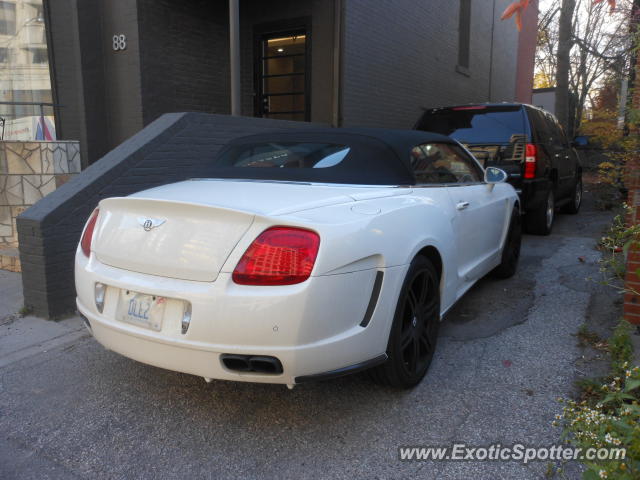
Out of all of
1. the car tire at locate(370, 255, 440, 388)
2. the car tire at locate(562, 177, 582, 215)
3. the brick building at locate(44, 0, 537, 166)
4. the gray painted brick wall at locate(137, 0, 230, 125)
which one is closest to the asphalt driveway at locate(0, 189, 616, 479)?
the car tire at locate(370, 255, 440, 388)

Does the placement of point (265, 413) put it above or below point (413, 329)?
below

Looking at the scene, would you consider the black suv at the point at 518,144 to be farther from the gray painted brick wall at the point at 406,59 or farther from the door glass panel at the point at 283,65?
the door glass panel at the point at 283,65

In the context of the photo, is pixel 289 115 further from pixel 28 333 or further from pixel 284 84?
pixel 28 333

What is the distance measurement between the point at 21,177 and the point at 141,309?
4.65m

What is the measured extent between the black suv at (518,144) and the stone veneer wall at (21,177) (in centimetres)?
474

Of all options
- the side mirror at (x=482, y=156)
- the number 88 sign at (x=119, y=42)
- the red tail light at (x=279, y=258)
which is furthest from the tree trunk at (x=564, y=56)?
the red tail light at (x=279, y=258)

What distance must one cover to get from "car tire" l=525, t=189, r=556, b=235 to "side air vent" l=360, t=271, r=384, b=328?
5.31m

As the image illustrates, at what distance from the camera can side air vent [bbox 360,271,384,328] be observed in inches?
104

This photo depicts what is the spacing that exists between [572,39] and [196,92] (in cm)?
1039

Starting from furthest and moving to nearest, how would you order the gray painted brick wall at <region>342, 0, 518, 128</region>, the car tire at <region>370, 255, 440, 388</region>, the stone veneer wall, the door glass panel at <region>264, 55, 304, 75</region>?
the door glass panel at <region>264, 55, 304, 75</region>
the gray painted brick wall at <region>342, 0, 518, 128</region>
the stone veneer wall
the car tire at <region>370, 255, 440, 388</region>

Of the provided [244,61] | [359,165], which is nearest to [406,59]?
[244,61]

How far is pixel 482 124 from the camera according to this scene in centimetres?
706

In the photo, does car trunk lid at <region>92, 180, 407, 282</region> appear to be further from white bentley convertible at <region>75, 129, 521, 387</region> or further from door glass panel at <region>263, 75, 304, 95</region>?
door glass panel at <region>263, 75, 304, 95</region>

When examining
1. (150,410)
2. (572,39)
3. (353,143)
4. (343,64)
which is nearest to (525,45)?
(572,39)
